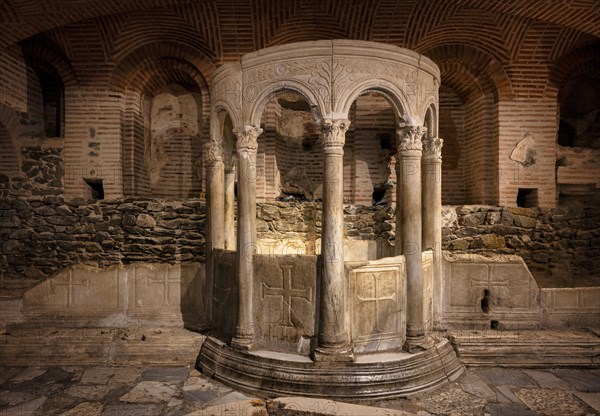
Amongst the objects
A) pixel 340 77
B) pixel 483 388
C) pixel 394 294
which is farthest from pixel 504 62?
pixel 483 388

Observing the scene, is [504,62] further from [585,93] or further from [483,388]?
[483,388]

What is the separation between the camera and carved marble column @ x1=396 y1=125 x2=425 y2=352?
4.62 meters

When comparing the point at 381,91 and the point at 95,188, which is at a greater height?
the point at 381,91

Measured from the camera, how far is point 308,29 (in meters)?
7.95

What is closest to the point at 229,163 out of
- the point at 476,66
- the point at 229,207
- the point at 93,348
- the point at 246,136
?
the point at 229,207

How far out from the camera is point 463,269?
560 cm

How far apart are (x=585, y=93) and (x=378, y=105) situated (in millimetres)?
5256

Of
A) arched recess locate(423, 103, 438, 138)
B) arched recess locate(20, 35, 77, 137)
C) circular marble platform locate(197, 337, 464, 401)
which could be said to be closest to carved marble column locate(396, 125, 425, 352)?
circular marble platform locate(197, 337, 464, 401)

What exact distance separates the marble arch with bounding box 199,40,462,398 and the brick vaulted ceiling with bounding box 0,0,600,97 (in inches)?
128

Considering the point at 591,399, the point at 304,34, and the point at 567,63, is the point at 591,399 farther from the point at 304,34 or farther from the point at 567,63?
the point at 304,34

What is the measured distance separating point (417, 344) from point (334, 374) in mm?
1143

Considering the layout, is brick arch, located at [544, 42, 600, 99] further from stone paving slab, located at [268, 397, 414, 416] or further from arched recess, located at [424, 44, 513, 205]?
stone paving slab, located at [268, 397, 414, 416]

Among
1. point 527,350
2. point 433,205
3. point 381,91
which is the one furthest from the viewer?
point 433,205

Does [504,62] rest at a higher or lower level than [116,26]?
lower
